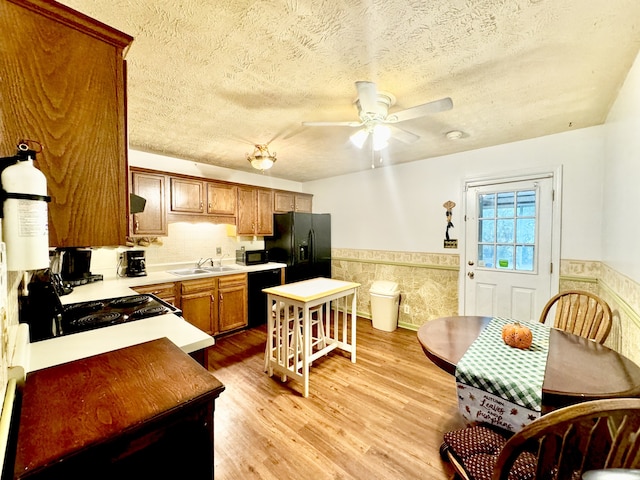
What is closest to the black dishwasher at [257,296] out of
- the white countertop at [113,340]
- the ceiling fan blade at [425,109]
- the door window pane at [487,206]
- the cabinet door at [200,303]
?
the cabinet door at [200,303]

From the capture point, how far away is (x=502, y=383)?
1.19 m

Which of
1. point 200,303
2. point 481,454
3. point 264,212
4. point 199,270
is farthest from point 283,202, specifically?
point 481,454

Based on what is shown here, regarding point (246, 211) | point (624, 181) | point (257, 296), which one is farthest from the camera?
point (246, 211)

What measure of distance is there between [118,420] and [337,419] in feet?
5.42

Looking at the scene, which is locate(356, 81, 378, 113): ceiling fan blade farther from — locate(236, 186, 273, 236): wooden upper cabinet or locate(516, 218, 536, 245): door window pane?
locate(236, 186, 273, 236): wooden upper cabinet

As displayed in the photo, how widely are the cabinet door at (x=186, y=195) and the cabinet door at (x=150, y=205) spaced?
13cm

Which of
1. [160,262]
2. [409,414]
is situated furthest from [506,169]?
[160,262]

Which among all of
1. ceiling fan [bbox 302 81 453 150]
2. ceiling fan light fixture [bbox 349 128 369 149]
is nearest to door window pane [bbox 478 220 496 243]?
ceiling fan [bbox 302 81 453 150]

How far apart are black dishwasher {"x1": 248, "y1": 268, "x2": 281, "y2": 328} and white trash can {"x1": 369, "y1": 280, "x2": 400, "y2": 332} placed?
1.58 metres

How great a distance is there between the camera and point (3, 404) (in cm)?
66

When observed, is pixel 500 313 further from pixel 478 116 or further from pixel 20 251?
pixel 20 251

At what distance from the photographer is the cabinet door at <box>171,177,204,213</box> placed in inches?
131

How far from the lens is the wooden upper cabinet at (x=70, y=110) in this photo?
31.3 inches

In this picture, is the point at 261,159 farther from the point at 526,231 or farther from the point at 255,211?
the point at 526,231
